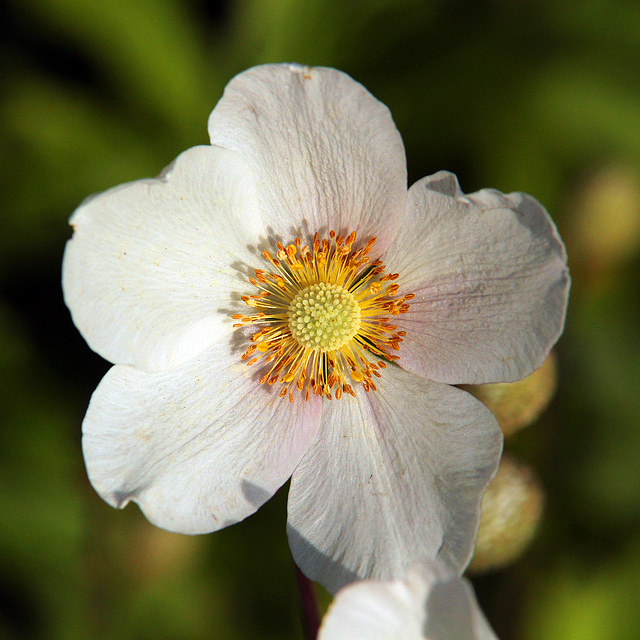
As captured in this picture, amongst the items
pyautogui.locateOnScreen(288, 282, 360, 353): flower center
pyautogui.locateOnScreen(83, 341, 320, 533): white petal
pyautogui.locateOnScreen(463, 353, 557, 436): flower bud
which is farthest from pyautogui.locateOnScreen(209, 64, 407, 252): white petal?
pyautogui.locateOnScreen(463, 353, 557, 436): flower bud

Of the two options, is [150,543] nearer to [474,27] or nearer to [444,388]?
[444,388]

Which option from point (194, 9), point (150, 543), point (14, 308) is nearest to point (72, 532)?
point (150, 543)

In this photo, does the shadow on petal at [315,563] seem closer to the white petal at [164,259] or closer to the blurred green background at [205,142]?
the white petal at [164,259]

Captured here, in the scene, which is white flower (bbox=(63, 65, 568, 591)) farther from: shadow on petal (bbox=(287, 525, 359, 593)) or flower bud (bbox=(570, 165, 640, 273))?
flower bud (bbox=(570, 165, 640, 273))

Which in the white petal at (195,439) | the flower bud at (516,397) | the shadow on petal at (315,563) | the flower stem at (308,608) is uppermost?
the white petal at (195,439)

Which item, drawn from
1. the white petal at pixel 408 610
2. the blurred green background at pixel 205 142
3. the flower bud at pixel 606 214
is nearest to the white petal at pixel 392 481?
the white petal at pixel 408 610

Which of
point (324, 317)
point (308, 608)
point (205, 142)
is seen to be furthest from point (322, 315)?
point (205, 142)
